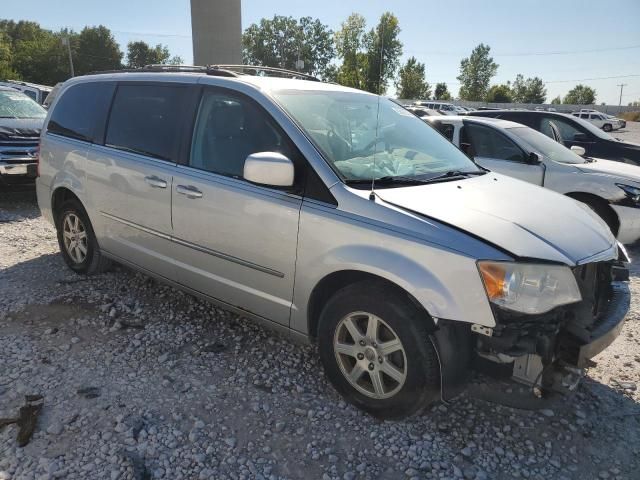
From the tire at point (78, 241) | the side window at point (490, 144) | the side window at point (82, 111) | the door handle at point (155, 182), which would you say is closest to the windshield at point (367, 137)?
the door handle at point (155, 182)

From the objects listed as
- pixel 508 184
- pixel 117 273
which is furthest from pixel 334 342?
pixel 117 273

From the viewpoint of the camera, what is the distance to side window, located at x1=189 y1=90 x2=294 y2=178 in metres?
3.11

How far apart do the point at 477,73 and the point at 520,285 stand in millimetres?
90338

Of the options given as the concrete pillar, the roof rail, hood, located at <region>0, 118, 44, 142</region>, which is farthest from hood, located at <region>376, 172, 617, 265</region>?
the concrete pillar

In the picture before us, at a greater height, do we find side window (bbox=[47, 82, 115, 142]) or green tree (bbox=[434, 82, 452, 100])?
green tree (bbox=[434, 82, 452, 100])

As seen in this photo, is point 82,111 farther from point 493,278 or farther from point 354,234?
point 493,278

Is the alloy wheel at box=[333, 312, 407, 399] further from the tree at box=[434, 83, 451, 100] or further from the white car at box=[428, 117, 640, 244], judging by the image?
the tree at box=[434, 83, 451, 100]

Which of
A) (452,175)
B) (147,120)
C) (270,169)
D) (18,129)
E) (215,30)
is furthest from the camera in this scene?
(215,30)

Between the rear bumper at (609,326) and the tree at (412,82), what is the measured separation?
5314 centimetres

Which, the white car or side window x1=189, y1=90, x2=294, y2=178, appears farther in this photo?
the white car

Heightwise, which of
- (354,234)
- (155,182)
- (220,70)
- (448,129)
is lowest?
(354,234)

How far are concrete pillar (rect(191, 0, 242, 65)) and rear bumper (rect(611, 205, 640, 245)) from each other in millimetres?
15022

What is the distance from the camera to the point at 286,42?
94312 mm

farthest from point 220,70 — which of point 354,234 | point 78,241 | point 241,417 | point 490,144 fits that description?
point 490,144
